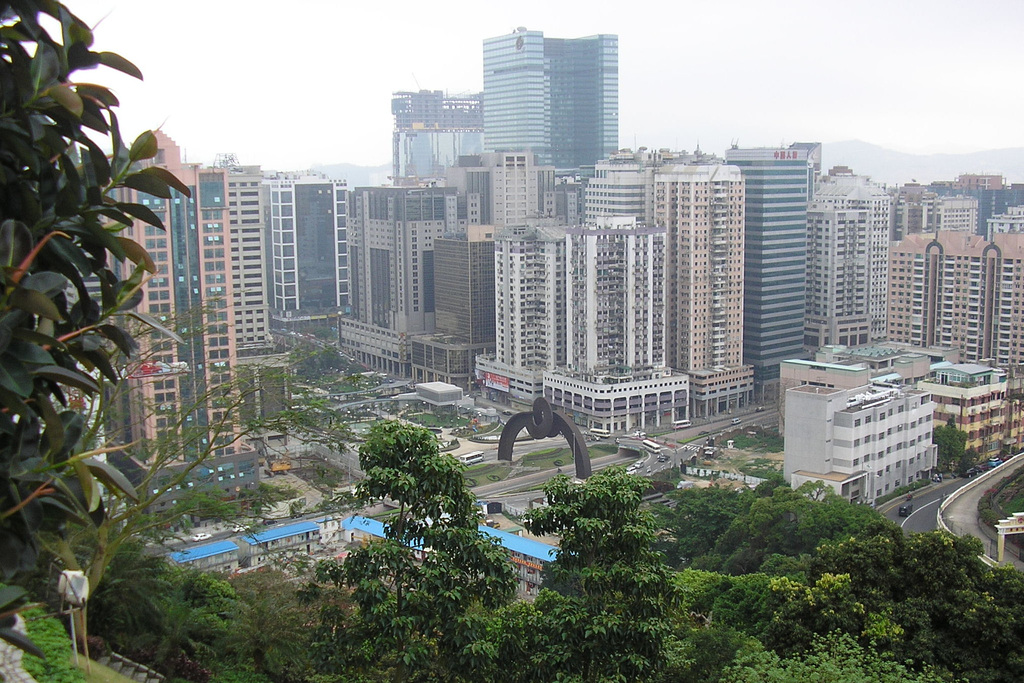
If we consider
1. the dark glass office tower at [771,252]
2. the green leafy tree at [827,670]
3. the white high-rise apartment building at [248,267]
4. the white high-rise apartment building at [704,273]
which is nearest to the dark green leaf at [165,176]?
the green leafy tree at [827,670]

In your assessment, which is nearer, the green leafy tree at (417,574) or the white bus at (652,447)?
the green leafy tree at (417,574)

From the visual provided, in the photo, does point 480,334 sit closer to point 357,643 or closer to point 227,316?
point 227,316

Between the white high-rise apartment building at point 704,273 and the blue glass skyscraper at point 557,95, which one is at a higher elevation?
the blue glass skyscraper at point 557,95

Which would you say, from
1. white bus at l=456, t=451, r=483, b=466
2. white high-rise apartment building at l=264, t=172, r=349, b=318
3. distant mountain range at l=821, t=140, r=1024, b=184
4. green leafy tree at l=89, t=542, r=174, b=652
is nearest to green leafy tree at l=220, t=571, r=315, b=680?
green leafy tree at l=89, t=542, r=174, b=652

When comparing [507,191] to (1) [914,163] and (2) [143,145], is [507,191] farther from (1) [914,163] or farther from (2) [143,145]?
(1) [914,163]

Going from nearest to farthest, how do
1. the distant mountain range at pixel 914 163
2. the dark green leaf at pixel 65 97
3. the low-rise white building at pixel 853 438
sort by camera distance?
the dark green leaf at pixel 65 97
the low-rise white building at pixel 853 438
the distant mountain range at pixel 914 163

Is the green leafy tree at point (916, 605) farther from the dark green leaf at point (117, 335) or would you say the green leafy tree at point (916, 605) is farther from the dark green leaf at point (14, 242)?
the dark green leaf at point (14, 242)

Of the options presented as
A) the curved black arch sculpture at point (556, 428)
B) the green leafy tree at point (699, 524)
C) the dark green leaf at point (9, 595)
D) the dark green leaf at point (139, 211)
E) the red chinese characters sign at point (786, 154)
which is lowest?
the green leafy tree at point (699, 524)
